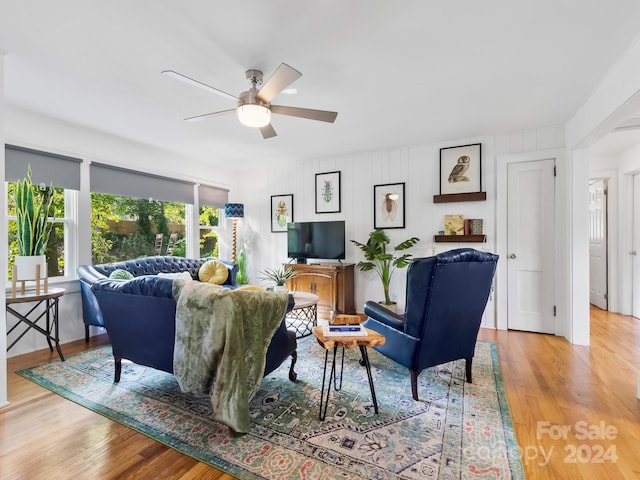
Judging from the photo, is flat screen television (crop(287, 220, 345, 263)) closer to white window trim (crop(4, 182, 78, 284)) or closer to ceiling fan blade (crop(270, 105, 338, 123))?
ceiling fan blade (crop(270, 105, 338, 123))

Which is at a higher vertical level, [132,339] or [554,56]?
[554,56]

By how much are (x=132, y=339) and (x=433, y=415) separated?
213cm

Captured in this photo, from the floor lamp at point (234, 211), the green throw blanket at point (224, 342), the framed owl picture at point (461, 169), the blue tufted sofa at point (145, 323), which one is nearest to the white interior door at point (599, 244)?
the framed owl picture at point (461, 169)

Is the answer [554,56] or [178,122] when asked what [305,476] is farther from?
[178,122]

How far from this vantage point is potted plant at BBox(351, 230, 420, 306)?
4.18m

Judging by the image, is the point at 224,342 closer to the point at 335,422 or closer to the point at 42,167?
the point at 335,422

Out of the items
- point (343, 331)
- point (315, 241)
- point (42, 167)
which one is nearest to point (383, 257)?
point (315, 241)

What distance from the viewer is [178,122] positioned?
11.4 feet

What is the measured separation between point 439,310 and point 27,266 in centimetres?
342

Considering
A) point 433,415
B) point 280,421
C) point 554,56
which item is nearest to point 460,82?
point 554,56

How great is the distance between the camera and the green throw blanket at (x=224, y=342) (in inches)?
66.8

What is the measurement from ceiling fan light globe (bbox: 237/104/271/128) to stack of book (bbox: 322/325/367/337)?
1.58 meters

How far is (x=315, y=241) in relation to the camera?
15.7ft

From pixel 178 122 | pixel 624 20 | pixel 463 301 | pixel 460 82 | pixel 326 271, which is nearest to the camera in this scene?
pixel 624 20
